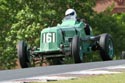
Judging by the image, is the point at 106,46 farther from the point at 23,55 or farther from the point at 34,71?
the point at 34,71

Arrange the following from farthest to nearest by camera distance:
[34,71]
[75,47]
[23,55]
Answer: [23,55] → [75,47] → [34,71]

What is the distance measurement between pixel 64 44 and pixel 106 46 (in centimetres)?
145

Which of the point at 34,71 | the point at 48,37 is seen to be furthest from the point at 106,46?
the point at 34,71

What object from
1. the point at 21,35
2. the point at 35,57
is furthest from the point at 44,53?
the point at 21,35

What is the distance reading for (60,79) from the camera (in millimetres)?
9852

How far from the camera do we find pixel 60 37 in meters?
17.2

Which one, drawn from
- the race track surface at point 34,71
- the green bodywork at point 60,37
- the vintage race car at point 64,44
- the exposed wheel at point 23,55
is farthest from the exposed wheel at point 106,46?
the race track surface at point 34,71

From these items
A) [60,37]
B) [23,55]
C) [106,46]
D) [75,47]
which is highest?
[60,37]

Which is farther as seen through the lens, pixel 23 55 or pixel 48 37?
pixel 48 37

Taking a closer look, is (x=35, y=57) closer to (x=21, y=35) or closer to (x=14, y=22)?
(x=21, y=35)

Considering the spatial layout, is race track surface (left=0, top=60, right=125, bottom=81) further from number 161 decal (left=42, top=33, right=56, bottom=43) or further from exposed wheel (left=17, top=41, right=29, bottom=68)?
number 161 decal (left=42, top=33, right=56, bottom=43)

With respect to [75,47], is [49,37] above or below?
above

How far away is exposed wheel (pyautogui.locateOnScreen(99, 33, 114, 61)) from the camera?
17.1m

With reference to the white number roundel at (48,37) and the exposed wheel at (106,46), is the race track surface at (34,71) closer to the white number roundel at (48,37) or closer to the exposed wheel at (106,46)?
the exposed wheel at (106,46)
